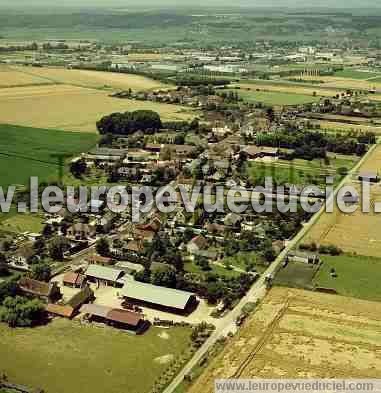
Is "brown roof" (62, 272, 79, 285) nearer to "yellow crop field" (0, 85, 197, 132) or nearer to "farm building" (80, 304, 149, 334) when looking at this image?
"farm building" (80, 304, 149, 334)

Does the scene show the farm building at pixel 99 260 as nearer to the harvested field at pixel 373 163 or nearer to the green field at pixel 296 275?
the green field at pixel 296 275

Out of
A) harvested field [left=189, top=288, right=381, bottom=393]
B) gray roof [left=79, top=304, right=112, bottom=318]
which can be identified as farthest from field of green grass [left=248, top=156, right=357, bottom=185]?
gray roof [left=79, top=304, right=112, bottom=318]

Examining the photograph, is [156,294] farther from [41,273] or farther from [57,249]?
[57,249]

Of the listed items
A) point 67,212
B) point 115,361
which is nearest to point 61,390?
point 115,361

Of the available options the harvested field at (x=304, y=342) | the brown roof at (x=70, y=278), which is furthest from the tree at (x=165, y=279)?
the harvested field at (x=304, y=342)

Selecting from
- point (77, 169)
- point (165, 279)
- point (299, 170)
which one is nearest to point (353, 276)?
point (165, 279)

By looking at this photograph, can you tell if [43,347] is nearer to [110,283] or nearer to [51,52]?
[110,283]
